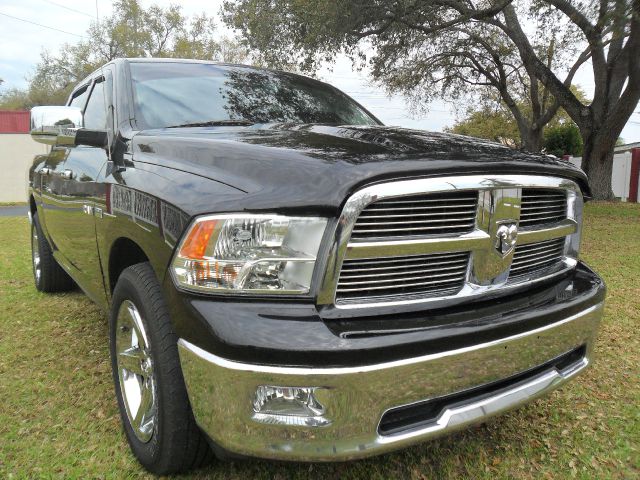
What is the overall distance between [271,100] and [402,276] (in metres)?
1.75

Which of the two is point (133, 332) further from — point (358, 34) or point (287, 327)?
point (358, 34)

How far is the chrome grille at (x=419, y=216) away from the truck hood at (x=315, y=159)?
3.4 inches

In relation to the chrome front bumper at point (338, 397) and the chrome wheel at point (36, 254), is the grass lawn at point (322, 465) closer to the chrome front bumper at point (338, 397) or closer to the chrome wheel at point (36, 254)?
the chrome front bumper at point (338, 397)

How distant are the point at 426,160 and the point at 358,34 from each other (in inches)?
509

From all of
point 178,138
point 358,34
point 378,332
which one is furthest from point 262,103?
point 358,34

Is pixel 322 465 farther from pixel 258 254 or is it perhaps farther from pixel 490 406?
pixel 258 254

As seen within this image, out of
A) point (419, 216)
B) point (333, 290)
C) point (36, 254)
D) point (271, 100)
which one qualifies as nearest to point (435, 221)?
point (419, 216)

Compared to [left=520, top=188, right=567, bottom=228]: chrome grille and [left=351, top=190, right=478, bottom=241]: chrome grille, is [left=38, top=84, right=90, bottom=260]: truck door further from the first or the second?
[left=520, top=188, right=567, bottom=228]: chrome grille

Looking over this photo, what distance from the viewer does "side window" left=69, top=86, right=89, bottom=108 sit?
4.00 meters

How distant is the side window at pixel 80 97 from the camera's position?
4004 millimetres

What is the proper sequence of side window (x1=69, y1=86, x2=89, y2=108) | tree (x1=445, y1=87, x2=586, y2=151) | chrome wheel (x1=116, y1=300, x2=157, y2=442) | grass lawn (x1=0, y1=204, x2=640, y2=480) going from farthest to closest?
tree (x1=445, y1=87, x2=586, y2=151) → side window (x1=69, y1=86, x2=89, y2=108) → grass lawn (x1=0, y1=204, x2=640, y2=480) → chrome wheel (x1=116, y1=300, x2=157, y2=442)

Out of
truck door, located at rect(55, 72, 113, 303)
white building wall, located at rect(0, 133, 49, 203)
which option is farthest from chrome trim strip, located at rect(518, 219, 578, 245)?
white building wall, located at rect(0, 133, 49, 203)

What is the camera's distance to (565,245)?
8.10 ft

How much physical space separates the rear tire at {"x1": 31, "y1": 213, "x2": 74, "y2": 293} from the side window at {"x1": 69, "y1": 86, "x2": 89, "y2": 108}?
1057 millimetres
